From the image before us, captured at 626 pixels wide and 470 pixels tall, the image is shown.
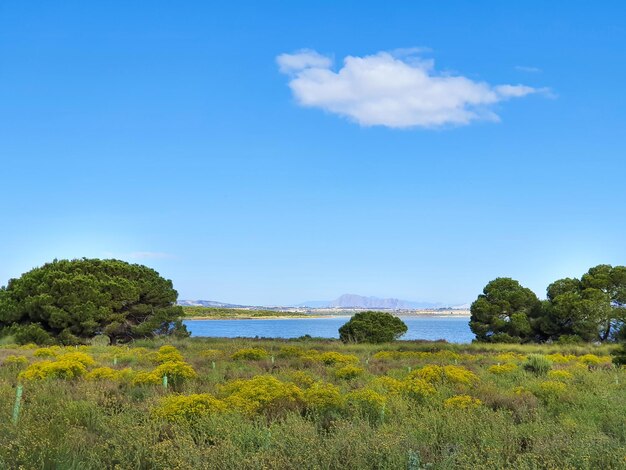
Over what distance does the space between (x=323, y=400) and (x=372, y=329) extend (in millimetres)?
27821

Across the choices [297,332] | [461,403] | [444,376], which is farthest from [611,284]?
[297,332]

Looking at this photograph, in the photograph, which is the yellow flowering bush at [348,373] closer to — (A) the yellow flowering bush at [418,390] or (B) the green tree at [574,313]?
(A) the yellow flowering bush at [418,390]

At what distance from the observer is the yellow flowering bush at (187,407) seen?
7.52 meters

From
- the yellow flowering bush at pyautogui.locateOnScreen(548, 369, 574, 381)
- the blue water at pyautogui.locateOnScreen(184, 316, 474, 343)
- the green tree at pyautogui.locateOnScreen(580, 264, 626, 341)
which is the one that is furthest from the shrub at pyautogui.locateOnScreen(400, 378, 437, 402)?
the blue water at pyautogui.locateOnScreen(184, 316, 474, 343)

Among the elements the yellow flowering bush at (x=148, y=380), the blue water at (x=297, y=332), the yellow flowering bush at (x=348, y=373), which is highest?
the yellow flowering bush at (x=148, y=380)

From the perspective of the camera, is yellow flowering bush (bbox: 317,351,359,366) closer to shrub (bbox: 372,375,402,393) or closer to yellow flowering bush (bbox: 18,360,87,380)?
shrub (bbox: 372,375,402,393)

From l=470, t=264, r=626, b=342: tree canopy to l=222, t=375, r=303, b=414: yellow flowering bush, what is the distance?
29.2m

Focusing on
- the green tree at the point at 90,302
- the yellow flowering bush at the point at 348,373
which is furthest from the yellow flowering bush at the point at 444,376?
the green tree at the point at 90,302

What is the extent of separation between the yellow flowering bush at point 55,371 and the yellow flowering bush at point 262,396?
546 centimetres

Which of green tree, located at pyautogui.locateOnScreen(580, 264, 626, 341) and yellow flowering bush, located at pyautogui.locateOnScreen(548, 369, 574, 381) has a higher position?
green tree, located at pyautogui.locateOnScreen(580, 264, 626, 341)

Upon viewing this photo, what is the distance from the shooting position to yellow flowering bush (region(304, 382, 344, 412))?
8453 mm

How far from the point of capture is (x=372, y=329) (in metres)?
35.8

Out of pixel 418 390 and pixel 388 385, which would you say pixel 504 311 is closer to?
pixel 388 385

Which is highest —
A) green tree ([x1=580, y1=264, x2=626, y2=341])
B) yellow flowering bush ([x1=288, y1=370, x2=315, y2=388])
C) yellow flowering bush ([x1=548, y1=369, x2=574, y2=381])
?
green tree ([x1=580, y1=264, x2=626, y2=341])
